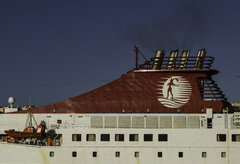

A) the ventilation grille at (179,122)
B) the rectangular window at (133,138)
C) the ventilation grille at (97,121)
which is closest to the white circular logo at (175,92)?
the ventilation grille at (179,122)

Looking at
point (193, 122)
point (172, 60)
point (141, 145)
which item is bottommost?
point (141, 145)

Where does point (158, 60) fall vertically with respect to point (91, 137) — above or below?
above

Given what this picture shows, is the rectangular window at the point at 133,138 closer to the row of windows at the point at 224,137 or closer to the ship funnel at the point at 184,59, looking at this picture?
the row of windows at the point at 224,137

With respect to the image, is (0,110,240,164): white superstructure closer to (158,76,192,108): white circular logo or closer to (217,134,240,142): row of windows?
(217,134,240,142): row of windows

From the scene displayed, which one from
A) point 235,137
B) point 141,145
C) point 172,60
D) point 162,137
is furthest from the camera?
point 172,60

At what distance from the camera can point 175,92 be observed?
1125 inches

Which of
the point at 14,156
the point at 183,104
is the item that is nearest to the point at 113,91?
the point at 183,104

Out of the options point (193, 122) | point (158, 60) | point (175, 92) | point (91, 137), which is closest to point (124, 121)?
point (91, 137)

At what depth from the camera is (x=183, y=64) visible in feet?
95.9

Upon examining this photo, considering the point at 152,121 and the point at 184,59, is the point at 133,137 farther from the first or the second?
the point at 184,59

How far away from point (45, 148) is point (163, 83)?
10543 mm

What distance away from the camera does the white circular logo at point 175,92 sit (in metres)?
28.5

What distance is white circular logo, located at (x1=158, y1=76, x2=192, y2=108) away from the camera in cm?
2855

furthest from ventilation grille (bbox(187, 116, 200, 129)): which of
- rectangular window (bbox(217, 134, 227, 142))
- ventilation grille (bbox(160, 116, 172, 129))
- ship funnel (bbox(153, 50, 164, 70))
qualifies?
ship funnel (bbox(153, 50, 164, 70))
